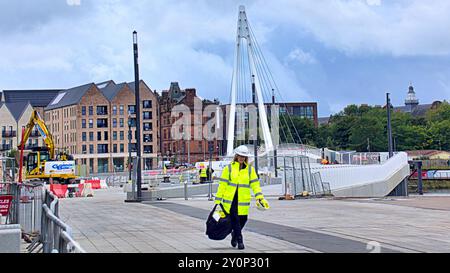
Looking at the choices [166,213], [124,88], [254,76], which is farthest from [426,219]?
[124,88]

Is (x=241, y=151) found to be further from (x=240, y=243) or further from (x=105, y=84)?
(x=105, y=84)

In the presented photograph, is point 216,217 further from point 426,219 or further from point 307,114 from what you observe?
point 307,114

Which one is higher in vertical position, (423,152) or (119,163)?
(423,152)

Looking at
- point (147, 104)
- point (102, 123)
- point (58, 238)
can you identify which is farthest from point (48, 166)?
point (147, 104)

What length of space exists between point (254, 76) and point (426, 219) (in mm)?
48235

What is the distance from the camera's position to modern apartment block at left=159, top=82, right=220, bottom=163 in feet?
360

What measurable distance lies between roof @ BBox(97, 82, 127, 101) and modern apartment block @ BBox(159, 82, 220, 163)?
46.3 ft

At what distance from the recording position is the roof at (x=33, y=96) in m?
109

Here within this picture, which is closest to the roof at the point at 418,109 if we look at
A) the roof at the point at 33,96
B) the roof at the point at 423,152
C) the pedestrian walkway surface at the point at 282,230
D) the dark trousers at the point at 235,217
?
the roof at the point at 423,152

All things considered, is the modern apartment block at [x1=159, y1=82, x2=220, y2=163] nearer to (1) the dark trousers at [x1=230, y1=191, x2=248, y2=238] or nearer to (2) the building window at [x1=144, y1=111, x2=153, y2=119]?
(2) the building window at [x1=144, y1=111, x2=153, y2=119]

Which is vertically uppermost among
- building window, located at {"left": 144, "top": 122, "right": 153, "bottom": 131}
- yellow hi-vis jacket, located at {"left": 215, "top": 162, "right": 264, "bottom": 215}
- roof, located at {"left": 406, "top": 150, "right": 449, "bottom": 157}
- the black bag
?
building window, located at {"left": 144, "top": 122, "right": 153, "bottom": 131}

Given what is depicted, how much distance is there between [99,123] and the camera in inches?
3669

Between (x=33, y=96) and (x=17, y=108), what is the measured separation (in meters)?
13.2

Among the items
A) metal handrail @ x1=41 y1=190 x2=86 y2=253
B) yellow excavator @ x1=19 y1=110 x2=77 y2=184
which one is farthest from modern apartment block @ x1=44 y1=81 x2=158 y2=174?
metal handrail @ x1=41 y1=190 x2=86 y2=253
